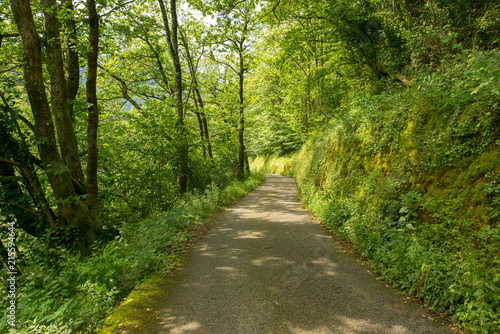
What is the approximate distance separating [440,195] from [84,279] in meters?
6.23

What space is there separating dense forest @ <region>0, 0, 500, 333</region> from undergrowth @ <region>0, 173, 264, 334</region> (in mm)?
30

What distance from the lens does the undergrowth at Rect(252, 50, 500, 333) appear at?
10.0ft

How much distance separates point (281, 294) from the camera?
3.77 meters

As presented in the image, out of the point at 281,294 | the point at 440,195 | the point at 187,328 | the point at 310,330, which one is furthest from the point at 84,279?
the point at 440,195

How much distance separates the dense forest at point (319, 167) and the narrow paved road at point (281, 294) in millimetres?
500

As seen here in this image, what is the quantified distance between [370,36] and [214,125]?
12.8 m

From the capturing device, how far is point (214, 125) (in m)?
18.7

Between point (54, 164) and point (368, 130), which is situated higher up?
point (368, 130)

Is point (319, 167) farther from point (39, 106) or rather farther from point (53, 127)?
point (39, 106)

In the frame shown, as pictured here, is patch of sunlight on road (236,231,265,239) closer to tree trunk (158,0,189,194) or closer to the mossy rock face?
the mossy rock face

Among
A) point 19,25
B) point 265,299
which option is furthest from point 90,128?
point 265,299

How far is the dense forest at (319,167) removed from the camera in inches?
134

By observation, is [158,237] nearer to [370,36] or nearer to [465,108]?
[465,108]

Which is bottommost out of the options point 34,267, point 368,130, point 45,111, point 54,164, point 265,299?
point 265,299
